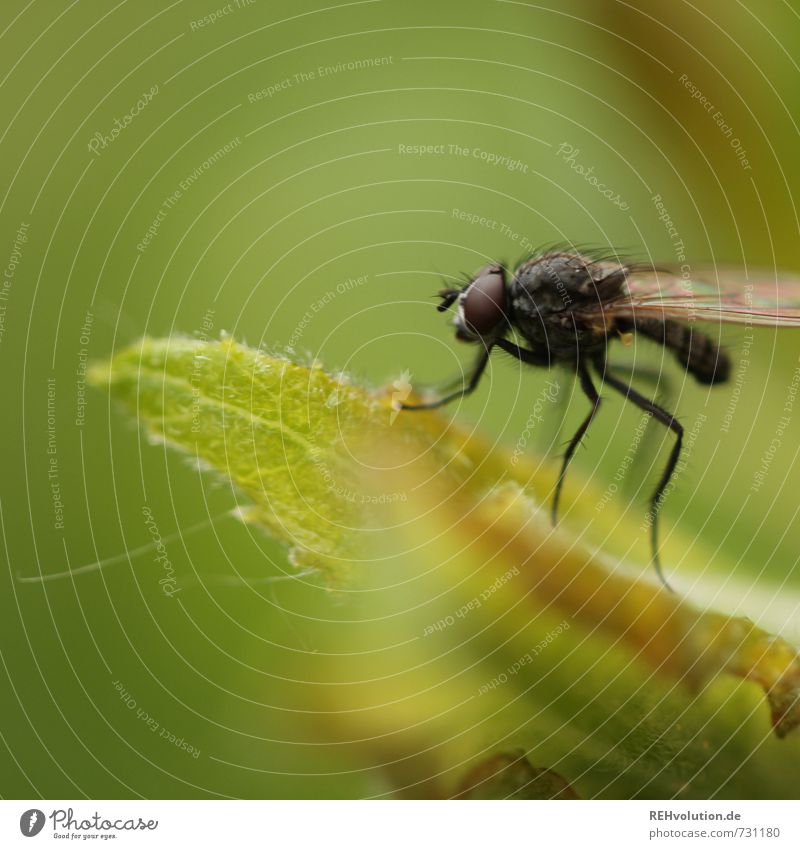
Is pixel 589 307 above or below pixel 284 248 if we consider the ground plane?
below

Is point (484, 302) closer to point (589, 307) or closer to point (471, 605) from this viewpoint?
point (589, 307)
